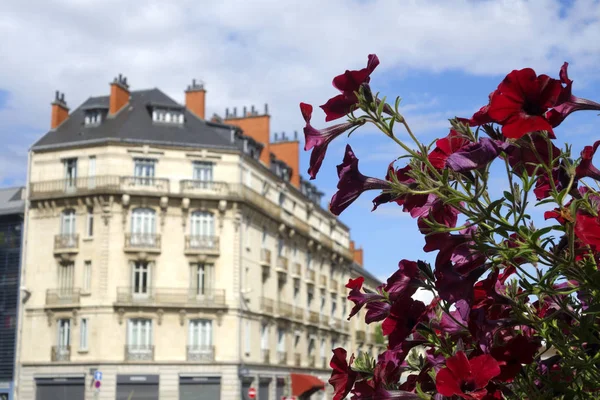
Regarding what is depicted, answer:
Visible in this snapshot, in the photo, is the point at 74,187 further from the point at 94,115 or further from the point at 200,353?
the point at 200,353

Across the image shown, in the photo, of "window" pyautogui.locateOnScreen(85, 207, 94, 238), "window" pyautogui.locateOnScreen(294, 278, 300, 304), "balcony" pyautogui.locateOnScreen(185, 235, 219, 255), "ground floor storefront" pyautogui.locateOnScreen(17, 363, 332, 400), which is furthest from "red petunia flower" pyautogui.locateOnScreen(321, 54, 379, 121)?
"window" pyautogui.locateOnScreen(294, 278, 300, 304)

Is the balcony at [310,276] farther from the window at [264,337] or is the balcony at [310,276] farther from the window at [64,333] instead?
the window at [64,333]

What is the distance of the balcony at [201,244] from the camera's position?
38625mm

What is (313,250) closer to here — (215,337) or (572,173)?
(215,337)

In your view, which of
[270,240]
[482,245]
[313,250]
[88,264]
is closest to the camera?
[482,245]

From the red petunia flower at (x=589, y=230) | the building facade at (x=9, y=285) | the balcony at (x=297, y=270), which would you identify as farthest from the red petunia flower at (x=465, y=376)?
the balcony at (x=297, y=270)

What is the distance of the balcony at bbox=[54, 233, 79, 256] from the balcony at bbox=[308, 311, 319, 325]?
51.6 ft

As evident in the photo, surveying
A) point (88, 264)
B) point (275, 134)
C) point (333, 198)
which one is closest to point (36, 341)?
point (88, 264)

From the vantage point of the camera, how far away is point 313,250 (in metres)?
50.5

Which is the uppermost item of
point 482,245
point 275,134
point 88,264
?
point 275,134

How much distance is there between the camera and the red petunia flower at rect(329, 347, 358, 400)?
2625 millimetres

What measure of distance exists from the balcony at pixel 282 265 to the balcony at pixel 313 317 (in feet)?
15.7

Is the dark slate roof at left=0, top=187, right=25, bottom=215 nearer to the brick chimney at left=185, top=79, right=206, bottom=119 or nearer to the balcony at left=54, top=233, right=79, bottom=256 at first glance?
the balcony at left=54, top=233, right=79, bottom=256

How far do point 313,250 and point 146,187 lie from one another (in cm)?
1488
